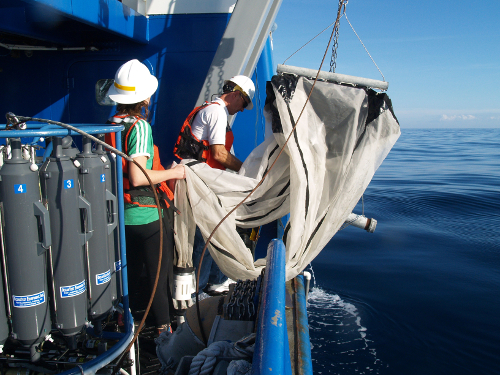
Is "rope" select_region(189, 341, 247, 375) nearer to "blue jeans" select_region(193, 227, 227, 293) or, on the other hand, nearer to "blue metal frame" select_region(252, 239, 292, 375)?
"blue metal frame" select_region(252, 239, 292, 375)

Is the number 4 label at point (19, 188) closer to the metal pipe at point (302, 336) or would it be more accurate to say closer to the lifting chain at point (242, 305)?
the lifting chain at point (242, 305)

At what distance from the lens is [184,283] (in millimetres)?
2768

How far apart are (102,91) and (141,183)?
235cm

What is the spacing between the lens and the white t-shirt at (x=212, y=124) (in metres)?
2.83

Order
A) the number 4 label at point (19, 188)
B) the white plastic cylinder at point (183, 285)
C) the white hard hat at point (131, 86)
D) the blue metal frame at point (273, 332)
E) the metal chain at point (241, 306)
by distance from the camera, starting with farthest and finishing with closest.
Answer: the white plastic cylinder at point (183, 285), the white hard hat at point (131, 86), the metal chain at point (241, 306), the number 4 label at point (19, 188), the blue metal frame at point (273, 332)

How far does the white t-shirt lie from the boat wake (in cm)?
292

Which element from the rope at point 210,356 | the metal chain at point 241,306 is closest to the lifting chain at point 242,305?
the metal chain at point 241,306

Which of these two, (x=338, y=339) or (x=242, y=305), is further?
(x=338, y=339)

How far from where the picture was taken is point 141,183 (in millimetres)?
2201

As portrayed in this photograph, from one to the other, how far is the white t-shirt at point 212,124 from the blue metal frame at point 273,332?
1.31 metres

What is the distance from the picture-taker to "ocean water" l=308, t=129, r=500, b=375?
414cm

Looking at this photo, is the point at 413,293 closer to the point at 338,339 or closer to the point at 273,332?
the point at 338,339

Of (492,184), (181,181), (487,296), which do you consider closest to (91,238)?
(181,181)

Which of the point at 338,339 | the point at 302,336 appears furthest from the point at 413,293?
the point at 302,336
